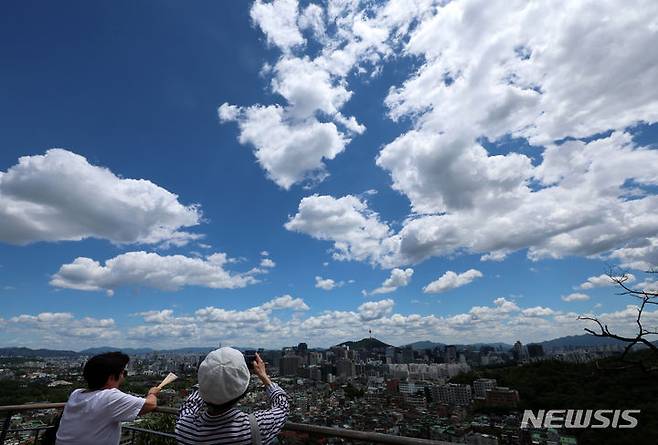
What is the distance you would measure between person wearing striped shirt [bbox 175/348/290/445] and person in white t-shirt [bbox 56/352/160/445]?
69cm

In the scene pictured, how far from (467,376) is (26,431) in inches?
2130

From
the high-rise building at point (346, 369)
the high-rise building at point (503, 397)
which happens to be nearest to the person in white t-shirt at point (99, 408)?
the high-rise building at point (503, 397)

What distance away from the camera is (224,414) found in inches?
56.9

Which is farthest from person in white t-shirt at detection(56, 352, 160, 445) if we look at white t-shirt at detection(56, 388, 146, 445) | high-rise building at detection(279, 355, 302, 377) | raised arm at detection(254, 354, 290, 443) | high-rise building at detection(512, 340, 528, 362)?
high-rise building at detection(512, 340, 528, 362)

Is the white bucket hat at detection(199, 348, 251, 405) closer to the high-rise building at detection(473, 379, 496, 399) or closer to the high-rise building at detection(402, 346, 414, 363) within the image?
the high-rise building at detection(473, 379, 496, 399)

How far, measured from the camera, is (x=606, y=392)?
20.4 metres

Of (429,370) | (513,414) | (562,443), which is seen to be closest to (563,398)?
(513,414)

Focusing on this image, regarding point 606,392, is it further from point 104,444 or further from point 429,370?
point 429,370

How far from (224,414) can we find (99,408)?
41.4 inches

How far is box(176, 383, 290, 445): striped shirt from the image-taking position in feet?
4.66

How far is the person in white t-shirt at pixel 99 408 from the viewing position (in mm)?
1962

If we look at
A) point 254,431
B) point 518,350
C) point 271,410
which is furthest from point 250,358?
point 518,350

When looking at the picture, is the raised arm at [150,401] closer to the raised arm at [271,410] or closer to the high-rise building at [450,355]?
the raised arm at [271,410]

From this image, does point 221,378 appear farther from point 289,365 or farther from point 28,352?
point 28,352
